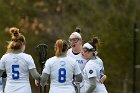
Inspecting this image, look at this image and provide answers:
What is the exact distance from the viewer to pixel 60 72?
44.5 ft

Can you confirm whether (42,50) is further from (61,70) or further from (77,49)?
(61,70)

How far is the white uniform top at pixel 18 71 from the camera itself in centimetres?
1374

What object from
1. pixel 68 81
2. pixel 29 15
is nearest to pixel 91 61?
pixel 68 81

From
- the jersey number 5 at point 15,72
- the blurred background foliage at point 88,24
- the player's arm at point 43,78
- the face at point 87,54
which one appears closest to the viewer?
the player's arm at point 43,78

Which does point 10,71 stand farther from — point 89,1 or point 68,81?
point 89,1

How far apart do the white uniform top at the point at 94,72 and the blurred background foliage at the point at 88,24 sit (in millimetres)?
11728

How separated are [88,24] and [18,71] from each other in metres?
22.0

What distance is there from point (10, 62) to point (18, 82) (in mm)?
381

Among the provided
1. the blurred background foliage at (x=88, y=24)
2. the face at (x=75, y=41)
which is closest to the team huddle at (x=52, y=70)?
the face at (x=75, y=41)

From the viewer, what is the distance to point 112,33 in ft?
102

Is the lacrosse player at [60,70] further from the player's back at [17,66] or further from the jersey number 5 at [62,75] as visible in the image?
the player's back at [17,66]

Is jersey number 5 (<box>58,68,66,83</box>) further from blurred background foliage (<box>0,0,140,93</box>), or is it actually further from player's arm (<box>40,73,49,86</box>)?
blurred background foliage (<box>0,0,140,93</box>)

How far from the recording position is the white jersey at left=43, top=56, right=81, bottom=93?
44.5 ft

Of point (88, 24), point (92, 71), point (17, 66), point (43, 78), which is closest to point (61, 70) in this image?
point (43, 78)
